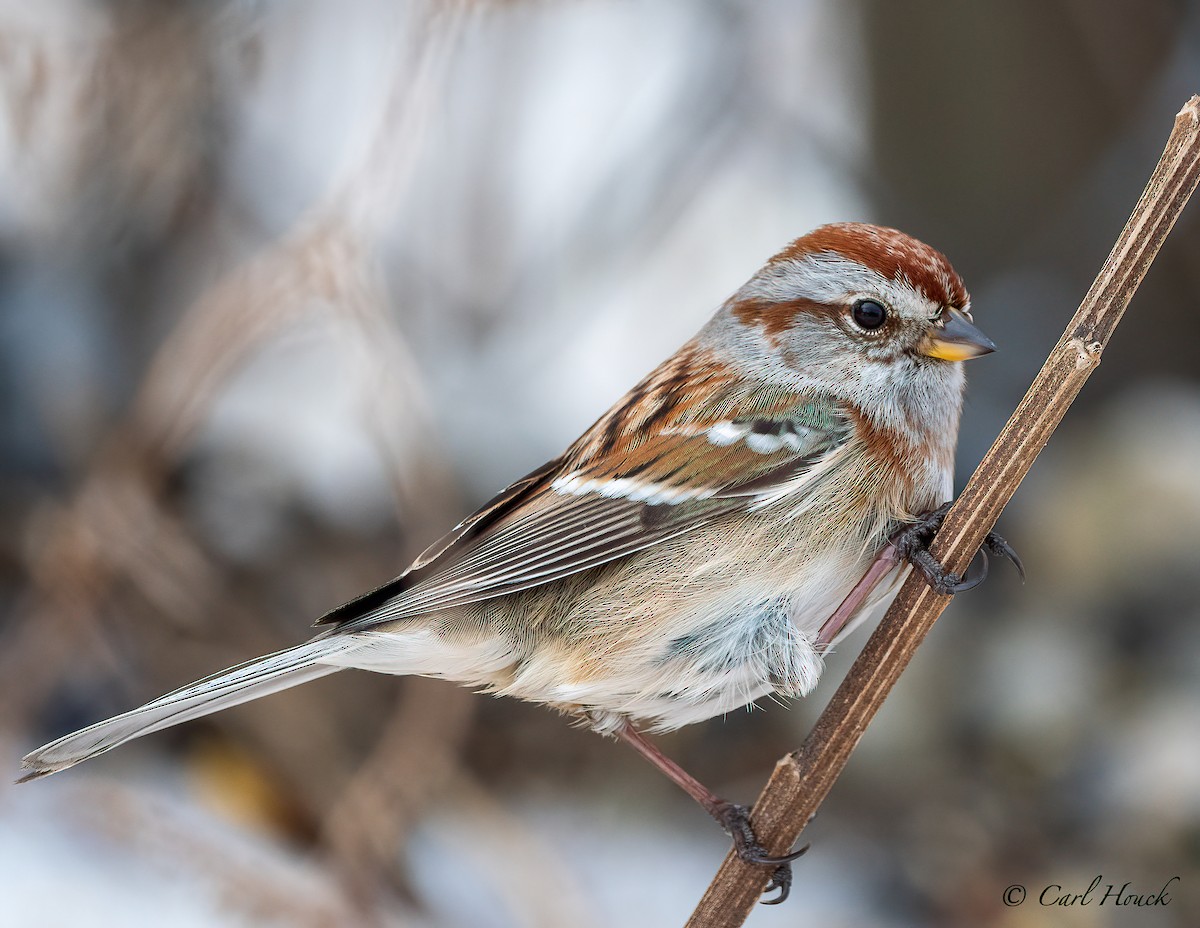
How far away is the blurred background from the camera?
2.87 meters

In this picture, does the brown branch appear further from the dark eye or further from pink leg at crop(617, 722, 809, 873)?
the dark eye

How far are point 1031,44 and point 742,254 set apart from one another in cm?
116

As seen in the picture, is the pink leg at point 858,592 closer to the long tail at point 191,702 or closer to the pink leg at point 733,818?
the pink leg at point 733,818

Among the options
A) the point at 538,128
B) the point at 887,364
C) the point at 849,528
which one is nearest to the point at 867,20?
the point at 538,128

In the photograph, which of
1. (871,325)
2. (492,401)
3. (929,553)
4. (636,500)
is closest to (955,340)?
(871,325)

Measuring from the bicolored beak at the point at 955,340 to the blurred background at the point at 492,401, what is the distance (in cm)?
165

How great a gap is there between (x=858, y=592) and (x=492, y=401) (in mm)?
2022

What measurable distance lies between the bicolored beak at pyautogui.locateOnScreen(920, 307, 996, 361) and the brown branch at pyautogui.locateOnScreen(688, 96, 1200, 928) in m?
0.26

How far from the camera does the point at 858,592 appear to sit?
5.36ft

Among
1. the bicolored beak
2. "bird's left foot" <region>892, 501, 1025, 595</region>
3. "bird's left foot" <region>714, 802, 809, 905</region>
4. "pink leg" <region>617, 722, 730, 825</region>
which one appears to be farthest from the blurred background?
the bicolored beak

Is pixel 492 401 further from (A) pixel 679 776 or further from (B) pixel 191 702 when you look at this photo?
(B) pixel 191 702

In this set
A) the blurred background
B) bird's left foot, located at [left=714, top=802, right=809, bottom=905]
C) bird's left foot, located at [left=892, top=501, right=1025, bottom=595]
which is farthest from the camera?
the blurred background

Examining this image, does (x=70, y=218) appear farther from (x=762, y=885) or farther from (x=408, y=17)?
(x=762, y=885)

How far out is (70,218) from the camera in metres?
3.40
